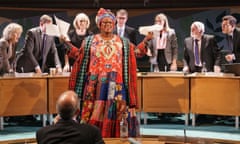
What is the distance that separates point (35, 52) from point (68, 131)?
16.9 ft

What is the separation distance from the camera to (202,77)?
6.69m

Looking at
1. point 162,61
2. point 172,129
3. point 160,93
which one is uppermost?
point 162,61

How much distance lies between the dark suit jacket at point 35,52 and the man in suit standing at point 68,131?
4874 mm

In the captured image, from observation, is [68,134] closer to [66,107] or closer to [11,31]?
[66,107]

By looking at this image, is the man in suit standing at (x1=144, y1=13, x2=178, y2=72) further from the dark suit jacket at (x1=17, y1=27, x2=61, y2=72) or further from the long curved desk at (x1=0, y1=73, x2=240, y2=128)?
the dark suit jacket at (x1=17, y1=27, x2=61, y2=72)

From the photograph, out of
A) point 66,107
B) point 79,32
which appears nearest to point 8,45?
point 79,32

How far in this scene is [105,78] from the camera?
4609 millimetres

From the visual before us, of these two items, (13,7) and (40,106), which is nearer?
(40,106)

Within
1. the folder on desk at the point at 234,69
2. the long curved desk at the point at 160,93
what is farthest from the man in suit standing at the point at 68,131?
the folder on desk at the point at 234,69

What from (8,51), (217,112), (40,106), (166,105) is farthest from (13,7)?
(217,112)

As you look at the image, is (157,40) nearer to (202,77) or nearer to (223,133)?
(202,77)

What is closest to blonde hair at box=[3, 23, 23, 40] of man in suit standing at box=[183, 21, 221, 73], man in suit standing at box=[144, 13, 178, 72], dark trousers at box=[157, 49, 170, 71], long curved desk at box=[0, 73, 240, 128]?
long curved desk at box=[0, 73, 240, 128]

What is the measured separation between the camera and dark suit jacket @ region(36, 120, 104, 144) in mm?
2540

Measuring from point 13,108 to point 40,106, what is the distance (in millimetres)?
409
